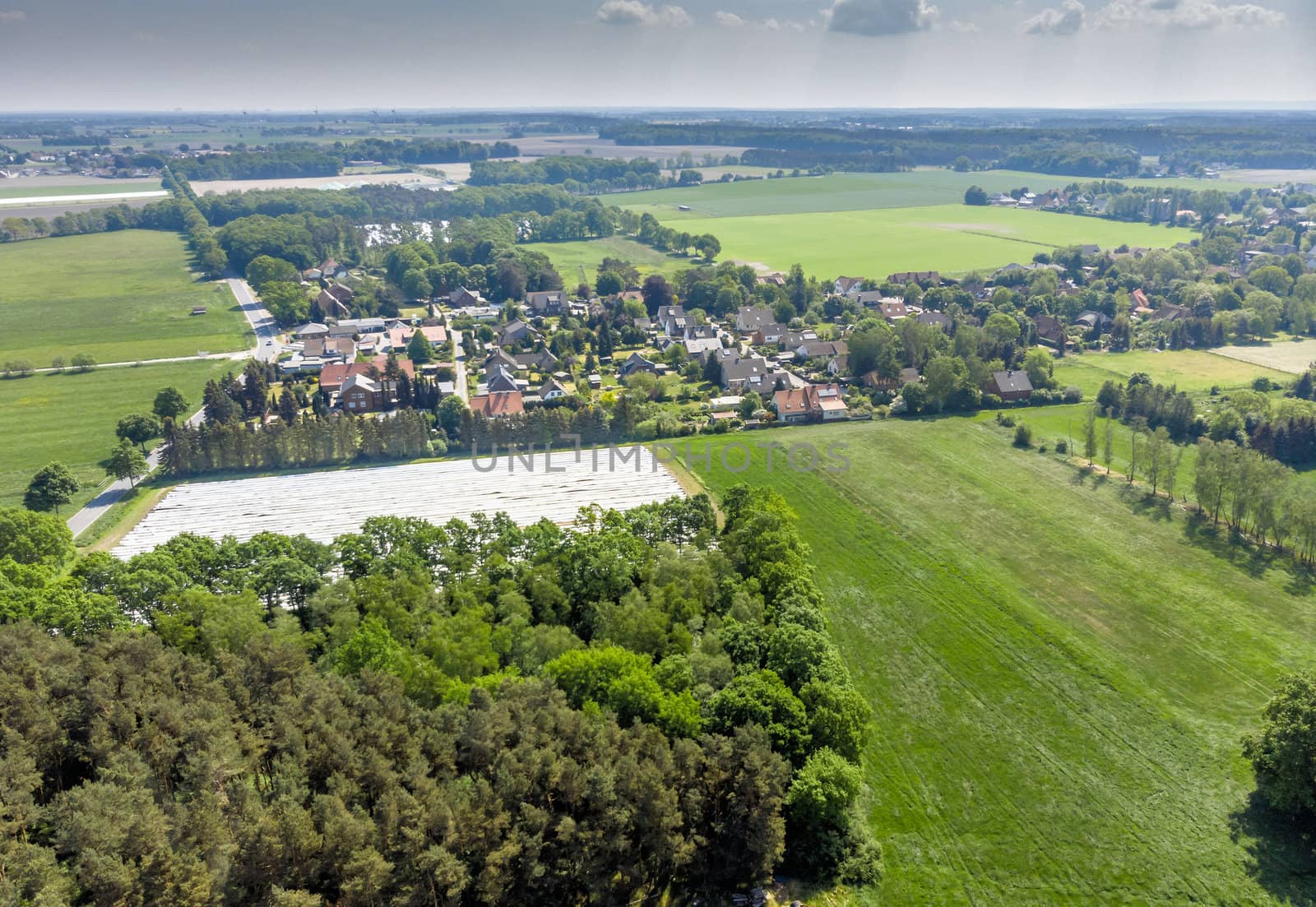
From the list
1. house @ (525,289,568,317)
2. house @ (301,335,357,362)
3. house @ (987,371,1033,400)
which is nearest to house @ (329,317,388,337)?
house @ (301,335,357,362)

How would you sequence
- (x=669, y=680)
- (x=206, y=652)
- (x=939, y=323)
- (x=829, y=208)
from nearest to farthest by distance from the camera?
1. (x=669, y=680)
2. (x=206, y=652)
3. (x=939, y=323)
4. (x=829, y=208)

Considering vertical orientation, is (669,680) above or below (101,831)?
below

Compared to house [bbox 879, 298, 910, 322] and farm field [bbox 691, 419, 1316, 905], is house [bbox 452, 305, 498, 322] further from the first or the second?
farm field [bbox 691, 419, 1316, 905]

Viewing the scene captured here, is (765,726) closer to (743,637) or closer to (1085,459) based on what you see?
(743,637)

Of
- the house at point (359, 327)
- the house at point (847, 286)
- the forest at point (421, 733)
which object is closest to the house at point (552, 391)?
the house at point (359, 327)

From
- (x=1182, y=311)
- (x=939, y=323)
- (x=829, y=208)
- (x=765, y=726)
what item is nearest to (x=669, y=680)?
(x=765, y=726)

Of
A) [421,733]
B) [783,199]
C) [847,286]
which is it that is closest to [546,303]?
[847,286]

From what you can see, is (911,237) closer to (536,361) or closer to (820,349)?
(820,349)
